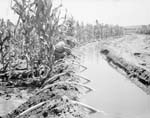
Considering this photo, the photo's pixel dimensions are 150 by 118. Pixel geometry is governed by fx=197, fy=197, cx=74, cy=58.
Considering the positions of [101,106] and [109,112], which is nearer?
[109,112]

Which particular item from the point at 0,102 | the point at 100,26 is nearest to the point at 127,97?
the point at 0,102

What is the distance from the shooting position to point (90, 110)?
12.6 feet

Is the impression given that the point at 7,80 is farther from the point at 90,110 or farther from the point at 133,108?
the point at 133,108

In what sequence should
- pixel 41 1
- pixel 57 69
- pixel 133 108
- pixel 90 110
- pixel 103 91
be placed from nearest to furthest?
pixel 90 110, pixel 133 108, pixel 41 1, pixel 103 91, pixel 57 69

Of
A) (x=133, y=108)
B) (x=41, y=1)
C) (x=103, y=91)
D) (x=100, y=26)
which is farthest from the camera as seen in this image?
(x=100, y=26)

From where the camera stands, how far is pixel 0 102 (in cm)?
444

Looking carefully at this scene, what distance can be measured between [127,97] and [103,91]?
739 millimetres

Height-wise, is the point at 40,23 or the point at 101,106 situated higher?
the point at 40,23

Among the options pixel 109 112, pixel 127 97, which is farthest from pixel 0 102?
pixel 127 97

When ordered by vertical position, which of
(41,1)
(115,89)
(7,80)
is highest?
(41,1)

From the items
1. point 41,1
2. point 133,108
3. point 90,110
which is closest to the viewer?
point 90,110

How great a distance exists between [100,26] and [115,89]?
56389 mm

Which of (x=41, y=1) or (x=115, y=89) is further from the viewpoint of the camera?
(x=115, y=89)

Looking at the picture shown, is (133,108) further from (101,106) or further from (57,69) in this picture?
(57,69)
